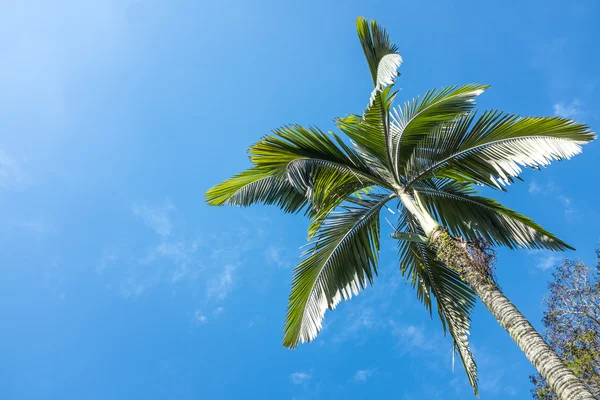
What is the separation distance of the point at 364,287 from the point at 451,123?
319 centimetres

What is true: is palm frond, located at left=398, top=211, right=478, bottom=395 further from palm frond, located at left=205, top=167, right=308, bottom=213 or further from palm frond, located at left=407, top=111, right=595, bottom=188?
palm frond, located at left=205, top=167, right=308, bottom=213

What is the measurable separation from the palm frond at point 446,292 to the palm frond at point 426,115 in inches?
53.1

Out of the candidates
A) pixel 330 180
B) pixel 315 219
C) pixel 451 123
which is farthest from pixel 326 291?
pixel 451 123

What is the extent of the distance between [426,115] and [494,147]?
3.93 ft

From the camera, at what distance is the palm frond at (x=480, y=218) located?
23.8ft

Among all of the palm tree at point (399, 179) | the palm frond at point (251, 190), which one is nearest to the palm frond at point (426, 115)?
the palm tree at point (399, 179)

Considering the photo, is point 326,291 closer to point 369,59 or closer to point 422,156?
point 422,156

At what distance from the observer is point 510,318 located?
496cm

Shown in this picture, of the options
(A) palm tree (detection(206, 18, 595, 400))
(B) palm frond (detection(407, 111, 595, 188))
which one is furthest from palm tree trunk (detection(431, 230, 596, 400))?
(B) palm frond (detection(407, 111, 595, 188))

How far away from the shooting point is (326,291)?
25.5 ft

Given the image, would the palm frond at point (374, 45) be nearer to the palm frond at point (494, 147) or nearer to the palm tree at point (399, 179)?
the palm tree at point (399, 179)

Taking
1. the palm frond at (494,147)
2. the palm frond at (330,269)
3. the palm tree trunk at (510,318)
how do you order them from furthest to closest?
the palm frond at (330,269)
the palm frond at (494,147)
the palm tree trunk at (510,318)

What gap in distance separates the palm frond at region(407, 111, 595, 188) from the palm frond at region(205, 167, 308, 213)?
7.80ft

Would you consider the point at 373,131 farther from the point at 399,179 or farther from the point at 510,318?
the point at 510,318
